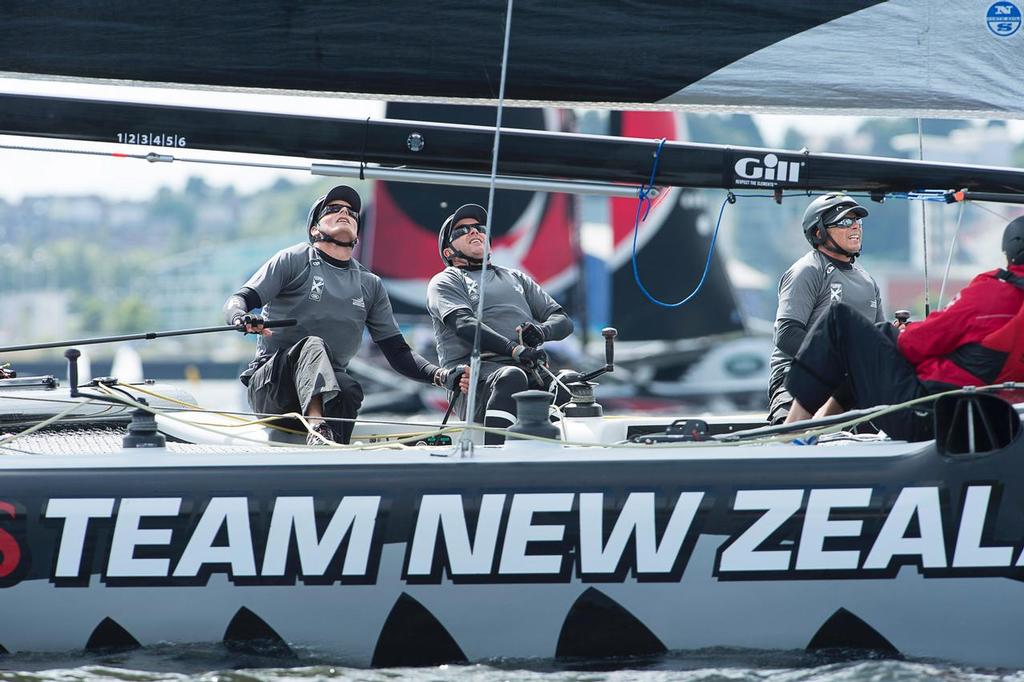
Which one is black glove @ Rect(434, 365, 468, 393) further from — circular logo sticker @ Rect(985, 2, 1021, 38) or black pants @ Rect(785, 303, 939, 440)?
circular logo sticker @ Rect(985, 2, 1021, 38)

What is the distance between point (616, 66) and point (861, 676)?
2.21m

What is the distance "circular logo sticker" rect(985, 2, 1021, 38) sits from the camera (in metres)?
4.70

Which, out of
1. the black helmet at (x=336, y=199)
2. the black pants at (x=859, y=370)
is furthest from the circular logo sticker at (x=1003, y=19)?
the black helmet at (x=336, y=199)

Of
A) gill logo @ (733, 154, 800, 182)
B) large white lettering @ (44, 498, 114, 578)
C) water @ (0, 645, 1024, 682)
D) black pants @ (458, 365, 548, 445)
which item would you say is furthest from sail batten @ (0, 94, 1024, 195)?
water @ (0, 645, 1024, 682)

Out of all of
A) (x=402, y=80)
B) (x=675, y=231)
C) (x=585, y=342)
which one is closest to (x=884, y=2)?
(x=402, y=80)

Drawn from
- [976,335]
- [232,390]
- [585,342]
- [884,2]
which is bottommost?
[232,390]

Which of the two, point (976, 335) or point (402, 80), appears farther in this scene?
point (402, 80)

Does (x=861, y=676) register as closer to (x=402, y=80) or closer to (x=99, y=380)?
(x=402, y=80)

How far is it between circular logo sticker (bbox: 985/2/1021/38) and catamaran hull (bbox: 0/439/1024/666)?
181cm

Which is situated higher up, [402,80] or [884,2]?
[884,2]

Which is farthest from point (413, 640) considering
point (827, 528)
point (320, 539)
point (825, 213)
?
point (825, 213)

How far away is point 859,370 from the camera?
13.2 ft

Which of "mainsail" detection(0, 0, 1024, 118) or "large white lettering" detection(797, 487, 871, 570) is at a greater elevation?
"mainsail" detection(0, 0, 1024, 118)

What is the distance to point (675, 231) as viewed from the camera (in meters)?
20.8
